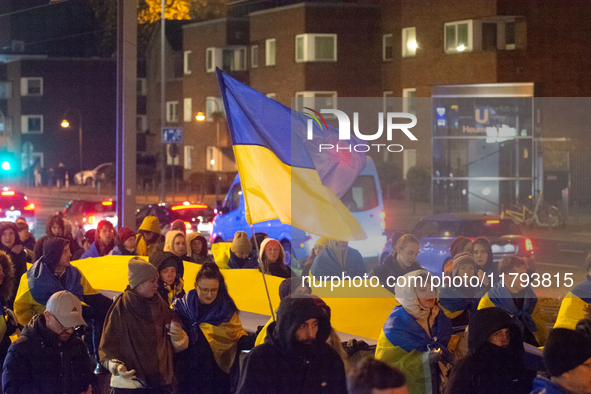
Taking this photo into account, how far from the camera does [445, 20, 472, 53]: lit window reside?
33094mm

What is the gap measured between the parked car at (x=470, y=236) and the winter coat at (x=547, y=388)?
9.78m

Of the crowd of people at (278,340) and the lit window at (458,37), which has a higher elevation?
the lit window at (458,37)

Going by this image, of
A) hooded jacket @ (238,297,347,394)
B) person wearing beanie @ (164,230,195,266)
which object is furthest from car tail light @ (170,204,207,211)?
hooded jacket @ (238,297,347,394)

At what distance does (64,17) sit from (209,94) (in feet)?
110

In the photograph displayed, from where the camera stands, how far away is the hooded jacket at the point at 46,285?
21.5ft

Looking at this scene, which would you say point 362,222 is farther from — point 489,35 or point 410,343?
point 489,35

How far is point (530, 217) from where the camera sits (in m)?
23.4

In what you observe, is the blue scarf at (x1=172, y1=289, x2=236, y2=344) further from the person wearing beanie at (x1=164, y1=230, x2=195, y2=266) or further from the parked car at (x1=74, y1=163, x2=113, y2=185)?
the parked car at (x1=74, y1=163, x2=113, y2=185)

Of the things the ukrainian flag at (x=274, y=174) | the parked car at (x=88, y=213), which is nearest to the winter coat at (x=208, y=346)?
the ukrainian flag at (x=274, y=174)

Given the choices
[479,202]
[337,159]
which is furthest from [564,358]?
[479,202]

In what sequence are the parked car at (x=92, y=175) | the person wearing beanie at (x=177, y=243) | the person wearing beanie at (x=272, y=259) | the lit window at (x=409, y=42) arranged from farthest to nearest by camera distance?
1. the parked car at (x=92, y=175)
2. the lit window at (x=409, y=42)
3. the person wearing beanie at (x=177, y=243)
4. the person wearing beanie at (x=272, y=259)

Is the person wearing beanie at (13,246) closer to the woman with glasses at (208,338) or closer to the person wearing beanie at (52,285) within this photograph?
the person wearing beanie at (52,285)

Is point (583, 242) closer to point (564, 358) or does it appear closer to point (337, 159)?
point (337, 159)

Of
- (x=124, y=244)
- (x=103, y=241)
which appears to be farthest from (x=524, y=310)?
(x=103, y=241)
